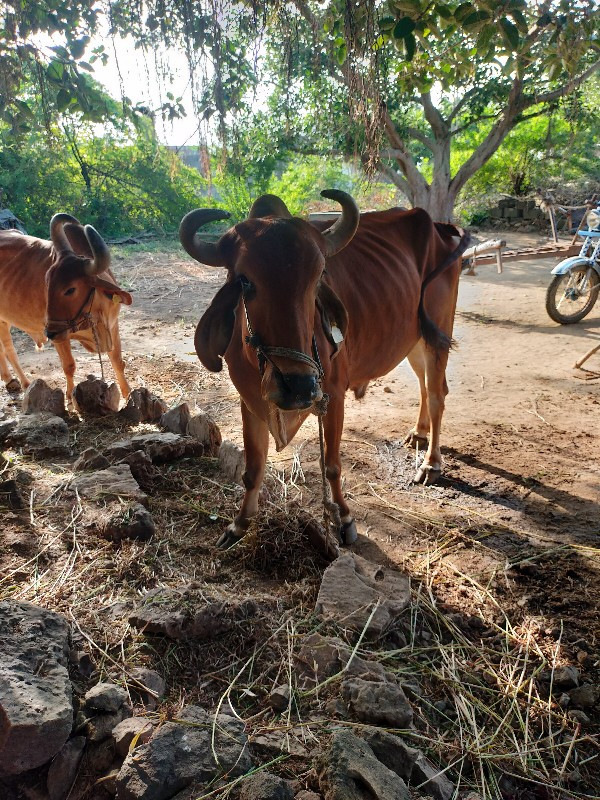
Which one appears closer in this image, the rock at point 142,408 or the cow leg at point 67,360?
the rock at point 142,408

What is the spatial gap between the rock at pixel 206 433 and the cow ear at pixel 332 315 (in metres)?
1.62

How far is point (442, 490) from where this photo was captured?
417 cm

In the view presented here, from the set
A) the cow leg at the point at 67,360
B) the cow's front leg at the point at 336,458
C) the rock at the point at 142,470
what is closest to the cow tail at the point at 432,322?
the cow's front leg at the point at 336,458

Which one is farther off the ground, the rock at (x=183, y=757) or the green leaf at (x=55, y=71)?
the green leaf at (x=55, y=71)

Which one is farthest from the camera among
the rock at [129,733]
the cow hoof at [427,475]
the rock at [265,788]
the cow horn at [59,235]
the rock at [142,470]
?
the cow horn at [59,235]

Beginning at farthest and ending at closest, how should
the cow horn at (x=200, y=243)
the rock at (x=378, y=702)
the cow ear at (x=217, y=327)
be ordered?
the cow ear at (x=217, y=327), the cow horn at (x=200, y=243), the rock at (x=378, y=702)

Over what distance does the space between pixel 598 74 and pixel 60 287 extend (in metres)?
11.8

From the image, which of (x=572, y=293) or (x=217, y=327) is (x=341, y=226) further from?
(x=572, y=293)

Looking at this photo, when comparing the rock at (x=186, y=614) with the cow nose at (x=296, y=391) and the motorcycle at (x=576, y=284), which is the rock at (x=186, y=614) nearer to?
the cow nose at (x=296, y=391)

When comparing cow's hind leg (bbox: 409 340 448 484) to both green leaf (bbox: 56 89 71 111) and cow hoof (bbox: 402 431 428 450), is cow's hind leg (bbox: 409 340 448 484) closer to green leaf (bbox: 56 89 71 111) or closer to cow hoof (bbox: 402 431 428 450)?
cow hoof (bbox: 402 431 428 450)

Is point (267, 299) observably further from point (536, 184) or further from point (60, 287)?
point (536, 184)

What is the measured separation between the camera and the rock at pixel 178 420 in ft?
14.9

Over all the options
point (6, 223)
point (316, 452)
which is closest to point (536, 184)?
point (6, 223)

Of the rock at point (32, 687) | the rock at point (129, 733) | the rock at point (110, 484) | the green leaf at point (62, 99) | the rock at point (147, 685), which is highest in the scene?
the green leaf at point (62, 99)
